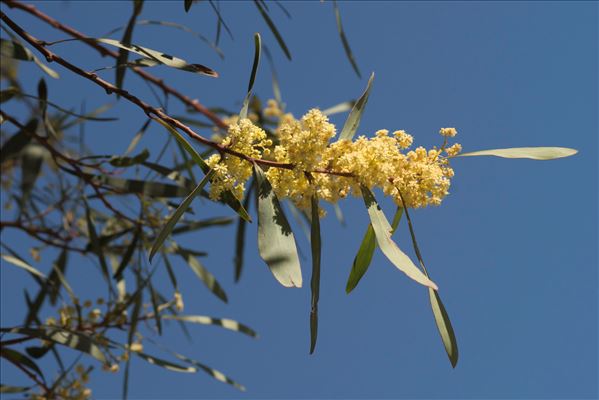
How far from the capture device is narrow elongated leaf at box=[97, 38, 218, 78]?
1.15 metres

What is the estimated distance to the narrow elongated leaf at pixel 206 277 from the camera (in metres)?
2.08

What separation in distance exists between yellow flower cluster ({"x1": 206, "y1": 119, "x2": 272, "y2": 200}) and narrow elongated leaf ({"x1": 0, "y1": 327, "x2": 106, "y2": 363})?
3.27 ft

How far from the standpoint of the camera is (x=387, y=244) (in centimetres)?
100

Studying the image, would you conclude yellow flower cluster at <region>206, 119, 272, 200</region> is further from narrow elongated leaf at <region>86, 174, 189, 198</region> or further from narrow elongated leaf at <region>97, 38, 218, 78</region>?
narrow elongated leaf at <region>86, 174, 189, 198</region>

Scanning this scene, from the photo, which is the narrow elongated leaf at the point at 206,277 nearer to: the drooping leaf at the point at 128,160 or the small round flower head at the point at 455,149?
the drooping leaf at the point at 128,160

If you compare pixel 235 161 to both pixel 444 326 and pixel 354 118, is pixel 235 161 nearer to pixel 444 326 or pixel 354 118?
pixel 354 118

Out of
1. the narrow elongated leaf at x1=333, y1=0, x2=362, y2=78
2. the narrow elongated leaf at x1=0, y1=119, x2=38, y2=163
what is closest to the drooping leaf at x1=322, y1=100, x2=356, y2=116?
the narrow elongated leaf at x1=333, y1=0, x2=362, y2=78

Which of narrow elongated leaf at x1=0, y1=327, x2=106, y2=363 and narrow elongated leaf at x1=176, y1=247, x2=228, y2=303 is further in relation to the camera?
narrow elongated leaf at x1=176, y1=247, x2=228, y2=303

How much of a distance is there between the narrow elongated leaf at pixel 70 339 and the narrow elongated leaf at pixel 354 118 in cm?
111

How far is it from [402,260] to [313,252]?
162 mm

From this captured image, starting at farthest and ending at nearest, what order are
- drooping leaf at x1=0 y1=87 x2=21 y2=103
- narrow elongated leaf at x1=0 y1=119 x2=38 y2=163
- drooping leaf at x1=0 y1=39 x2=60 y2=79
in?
1. narrow elongated leaf at x1=0 y1=119 x2=38 y2=163
2. drooping leaf at x1=0 y1=87 x2=21 y2=103
3. drooping leaf at x1=0 y1=39 x2=60 y2=79

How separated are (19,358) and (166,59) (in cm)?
115

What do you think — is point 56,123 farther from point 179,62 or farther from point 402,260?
point 402,260

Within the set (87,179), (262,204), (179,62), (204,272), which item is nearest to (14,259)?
(87,179)
